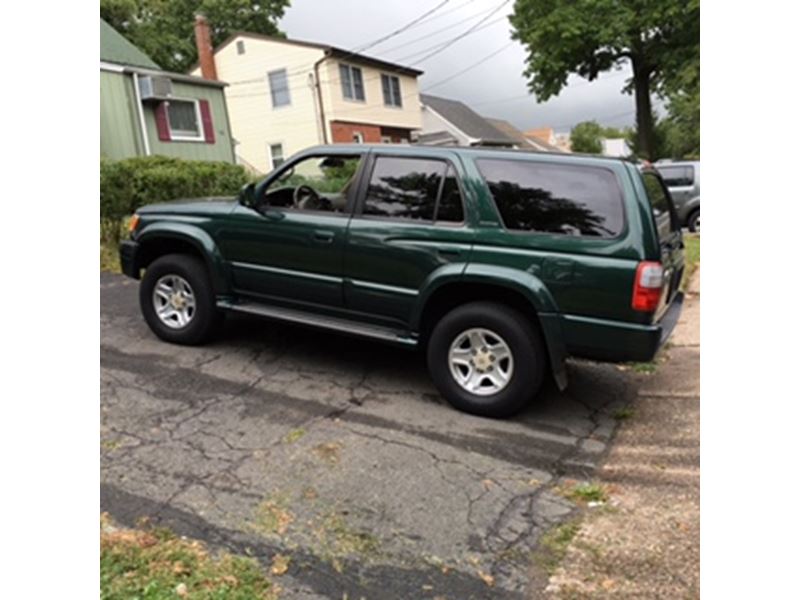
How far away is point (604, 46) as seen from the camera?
2486cm

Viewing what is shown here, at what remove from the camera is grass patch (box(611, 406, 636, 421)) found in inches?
174

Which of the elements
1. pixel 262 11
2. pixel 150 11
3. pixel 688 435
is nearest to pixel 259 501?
pixel 688 435

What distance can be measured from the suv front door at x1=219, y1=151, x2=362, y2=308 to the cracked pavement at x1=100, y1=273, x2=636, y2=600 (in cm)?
68

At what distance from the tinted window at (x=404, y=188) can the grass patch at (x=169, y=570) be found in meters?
2.62

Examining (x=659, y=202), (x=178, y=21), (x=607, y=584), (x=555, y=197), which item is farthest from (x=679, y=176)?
(x=178, y=21)

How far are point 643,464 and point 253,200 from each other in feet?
11.4

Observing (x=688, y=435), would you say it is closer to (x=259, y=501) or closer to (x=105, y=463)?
(x=259, y=501)

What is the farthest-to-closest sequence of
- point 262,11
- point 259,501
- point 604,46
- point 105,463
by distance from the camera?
point 262,11
point 604,46
point 105,463
point 259,501

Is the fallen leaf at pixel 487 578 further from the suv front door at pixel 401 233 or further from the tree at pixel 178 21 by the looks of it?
the tree at pixel 178 21

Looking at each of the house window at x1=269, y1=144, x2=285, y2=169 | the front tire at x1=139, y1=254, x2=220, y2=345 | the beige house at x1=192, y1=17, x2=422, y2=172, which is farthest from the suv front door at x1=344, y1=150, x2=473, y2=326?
the house window at x1=269, y1=144, x2=285, y2=169

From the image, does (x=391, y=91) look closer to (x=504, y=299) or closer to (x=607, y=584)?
(x=504, y=299)

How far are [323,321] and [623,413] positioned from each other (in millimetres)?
2402

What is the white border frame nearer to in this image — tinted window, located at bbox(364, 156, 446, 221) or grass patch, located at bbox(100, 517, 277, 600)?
tinted window, located at bbox(364, 156, 446, 221)
